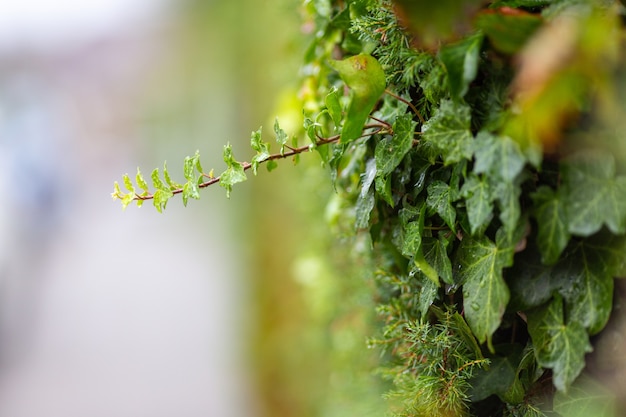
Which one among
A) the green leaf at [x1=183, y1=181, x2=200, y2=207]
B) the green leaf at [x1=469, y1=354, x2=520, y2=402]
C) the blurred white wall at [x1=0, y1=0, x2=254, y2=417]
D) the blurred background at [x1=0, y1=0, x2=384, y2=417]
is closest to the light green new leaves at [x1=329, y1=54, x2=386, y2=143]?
the green leaf at [x1=183, y1=181, x2=200, y2=207]

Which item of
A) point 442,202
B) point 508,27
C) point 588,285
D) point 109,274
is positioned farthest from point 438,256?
point 109,274

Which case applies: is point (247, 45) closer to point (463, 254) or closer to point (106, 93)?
point (463, 254)

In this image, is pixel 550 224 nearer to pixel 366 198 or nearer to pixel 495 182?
pixel 495 182

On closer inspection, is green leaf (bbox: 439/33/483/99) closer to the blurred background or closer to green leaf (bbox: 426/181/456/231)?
green leaf (bbox: 426/181/456/231)

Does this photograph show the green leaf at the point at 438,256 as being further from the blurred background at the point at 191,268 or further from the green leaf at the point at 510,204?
the blurred background at the point at 191,268

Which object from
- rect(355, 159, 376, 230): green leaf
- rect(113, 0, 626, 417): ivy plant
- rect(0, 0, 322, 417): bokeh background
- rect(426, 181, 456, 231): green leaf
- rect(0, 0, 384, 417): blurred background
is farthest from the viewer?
rect(0, 0, 322, 417): bokeh background

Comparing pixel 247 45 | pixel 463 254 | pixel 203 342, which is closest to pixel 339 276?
pixel 463 254
